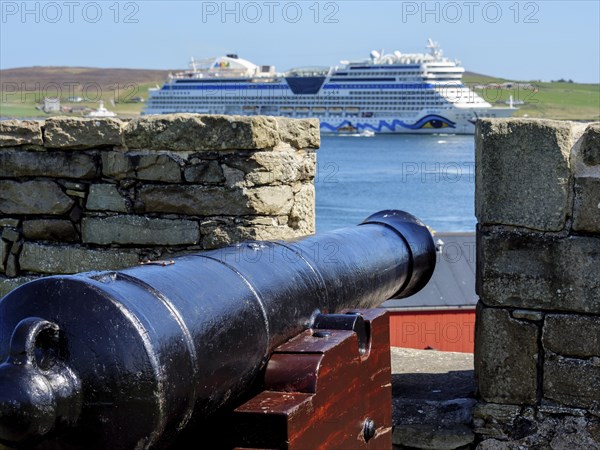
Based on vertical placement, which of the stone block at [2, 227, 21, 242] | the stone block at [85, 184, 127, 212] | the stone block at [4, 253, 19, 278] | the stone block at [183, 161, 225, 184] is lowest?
the stone block at [4, 253, 19, 278]

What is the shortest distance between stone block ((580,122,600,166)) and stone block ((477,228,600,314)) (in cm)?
25

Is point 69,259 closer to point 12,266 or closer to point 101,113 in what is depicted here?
point 12,266

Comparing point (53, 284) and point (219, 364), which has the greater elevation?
point (53, 284)

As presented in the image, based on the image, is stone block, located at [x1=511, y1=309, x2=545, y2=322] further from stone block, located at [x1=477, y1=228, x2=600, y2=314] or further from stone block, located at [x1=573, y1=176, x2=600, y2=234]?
stone block, located at [x1=573, y1=176, x2=600, y2=234]

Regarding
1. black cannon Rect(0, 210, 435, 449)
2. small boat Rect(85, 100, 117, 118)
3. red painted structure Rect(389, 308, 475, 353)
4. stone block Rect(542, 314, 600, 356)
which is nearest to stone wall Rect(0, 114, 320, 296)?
small boat Rect(85, 100, 117, 118)

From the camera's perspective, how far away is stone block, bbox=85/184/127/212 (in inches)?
169

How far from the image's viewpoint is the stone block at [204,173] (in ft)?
13.4

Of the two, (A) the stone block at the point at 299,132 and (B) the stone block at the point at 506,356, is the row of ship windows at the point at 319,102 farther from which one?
(B) the stone block at the point at 506,356

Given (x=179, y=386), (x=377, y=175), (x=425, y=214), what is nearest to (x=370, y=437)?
(x=179, y=386)

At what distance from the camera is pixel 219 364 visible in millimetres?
2100

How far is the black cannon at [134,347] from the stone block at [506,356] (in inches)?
45.6

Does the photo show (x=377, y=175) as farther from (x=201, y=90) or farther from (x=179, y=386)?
(x=179, y=386)

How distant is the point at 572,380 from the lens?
3.31 m

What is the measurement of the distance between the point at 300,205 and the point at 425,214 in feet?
106
